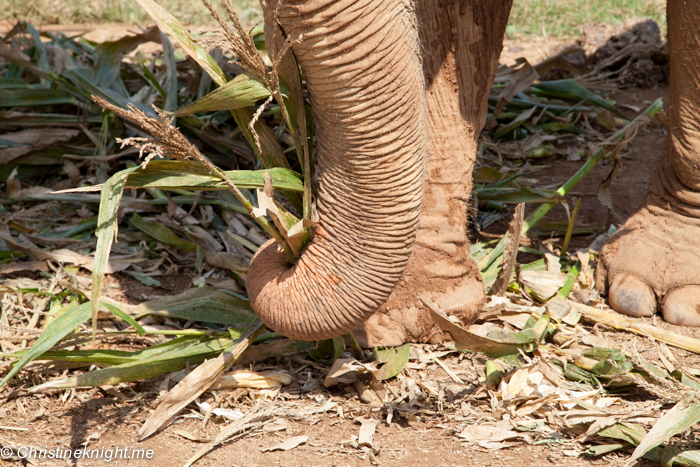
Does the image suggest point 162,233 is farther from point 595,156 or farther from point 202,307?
point 595,156

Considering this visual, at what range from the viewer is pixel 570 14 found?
18.5 ft

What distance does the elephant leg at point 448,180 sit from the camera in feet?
6.84

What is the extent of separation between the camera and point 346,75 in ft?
4.65

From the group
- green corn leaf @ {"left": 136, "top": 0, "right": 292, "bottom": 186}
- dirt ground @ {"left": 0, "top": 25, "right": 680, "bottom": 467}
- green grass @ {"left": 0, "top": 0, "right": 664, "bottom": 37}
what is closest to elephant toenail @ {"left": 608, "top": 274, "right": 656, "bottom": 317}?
dirt ground @ {"left": 0, "top": 25, "right": 680, "bottom": 467}

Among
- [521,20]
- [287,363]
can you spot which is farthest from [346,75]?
[521,20]

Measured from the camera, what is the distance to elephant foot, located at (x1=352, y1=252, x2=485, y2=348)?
2197mm

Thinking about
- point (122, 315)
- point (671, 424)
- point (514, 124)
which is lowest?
point (671, 424)

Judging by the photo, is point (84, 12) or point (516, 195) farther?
point (84, 12)

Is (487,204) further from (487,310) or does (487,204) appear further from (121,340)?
(121,340)

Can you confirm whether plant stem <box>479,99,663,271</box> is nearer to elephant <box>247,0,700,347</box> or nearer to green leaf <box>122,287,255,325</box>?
elephant <box>247,0,700,347</box>

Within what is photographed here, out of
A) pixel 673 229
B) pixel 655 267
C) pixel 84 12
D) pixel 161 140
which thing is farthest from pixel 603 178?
pixel 84 12

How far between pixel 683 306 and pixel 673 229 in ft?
1.08

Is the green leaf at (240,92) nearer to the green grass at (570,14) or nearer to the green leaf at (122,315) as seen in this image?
the green leaf at (122,315)

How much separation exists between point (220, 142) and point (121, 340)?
1.05 meters
